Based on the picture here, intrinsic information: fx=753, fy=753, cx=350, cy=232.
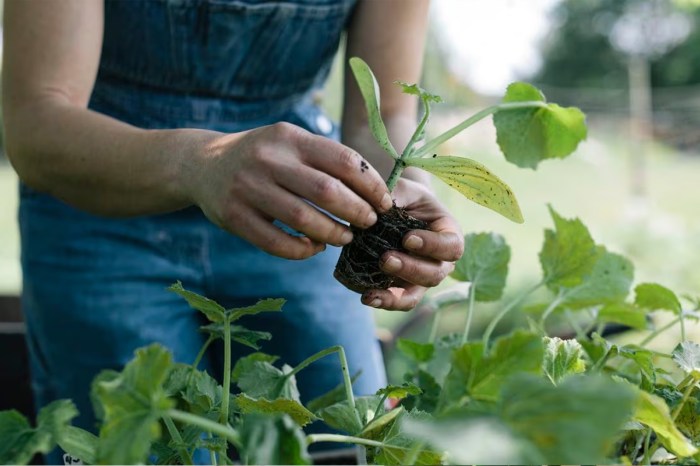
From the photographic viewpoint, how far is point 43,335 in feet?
Answer: 3.48

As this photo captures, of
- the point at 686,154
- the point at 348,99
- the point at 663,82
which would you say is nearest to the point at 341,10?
the point at 348,99

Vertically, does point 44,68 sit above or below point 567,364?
above

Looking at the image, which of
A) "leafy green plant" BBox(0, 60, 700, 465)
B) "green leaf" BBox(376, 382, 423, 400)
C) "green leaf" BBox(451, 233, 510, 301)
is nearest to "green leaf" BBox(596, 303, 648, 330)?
"leafy green plant" BBox(0, 60, 700, 465)

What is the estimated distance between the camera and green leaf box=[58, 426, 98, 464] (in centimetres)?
47

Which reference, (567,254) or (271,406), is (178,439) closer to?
(271,406)

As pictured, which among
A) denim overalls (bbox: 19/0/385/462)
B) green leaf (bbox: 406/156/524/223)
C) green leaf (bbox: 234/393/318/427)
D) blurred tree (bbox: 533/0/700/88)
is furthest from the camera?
blurred tree (bbox: 533/0/700/88)

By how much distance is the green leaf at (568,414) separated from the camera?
316mm

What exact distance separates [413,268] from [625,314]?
26cm

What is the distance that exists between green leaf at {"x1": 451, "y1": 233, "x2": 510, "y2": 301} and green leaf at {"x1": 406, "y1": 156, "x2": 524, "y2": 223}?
12cm

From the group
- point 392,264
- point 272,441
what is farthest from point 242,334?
point 272,441

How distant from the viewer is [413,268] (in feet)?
2.23

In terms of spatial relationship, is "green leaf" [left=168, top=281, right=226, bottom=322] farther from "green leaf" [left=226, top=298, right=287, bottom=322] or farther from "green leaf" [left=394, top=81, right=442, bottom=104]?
"green leaf" [left=394, top=81, right=442, bottom=104]

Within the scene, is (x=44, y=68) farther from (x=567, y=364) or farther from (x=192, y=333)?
(x=567, y=364)

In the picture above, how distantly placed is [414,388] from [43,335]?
71 cm
